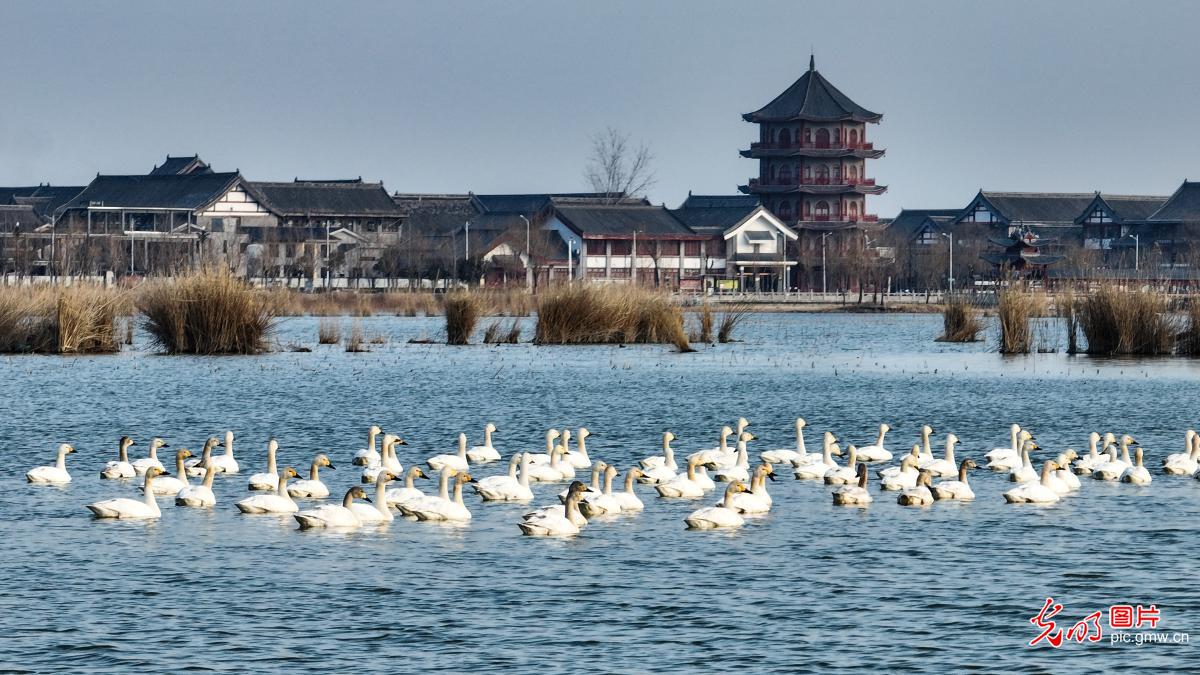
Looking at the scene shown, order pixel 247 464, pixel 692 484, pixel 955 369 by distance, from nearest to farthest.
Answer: pixel 692 484, pixel 247 464, pixel 955 369

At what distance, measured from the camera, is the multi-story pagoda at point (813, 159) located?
11025 cm

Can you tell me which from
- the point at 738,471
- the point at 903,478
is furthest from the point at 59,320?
the point at 903,478

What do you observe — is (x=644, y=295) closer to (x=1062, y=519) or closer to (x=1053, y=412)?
(x=1053, y=412)

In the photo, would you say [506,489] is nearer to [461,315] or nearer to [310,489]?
[310,489]

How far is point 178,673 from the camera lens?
13.0 meters

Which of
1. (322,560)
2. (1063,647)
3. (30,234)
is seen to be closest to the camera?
(1063,647)

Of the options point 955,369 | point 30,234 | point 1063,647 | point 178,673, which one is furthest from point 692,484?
point 30,234

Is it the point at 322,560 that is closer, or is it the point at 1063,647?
the point at 1063,647

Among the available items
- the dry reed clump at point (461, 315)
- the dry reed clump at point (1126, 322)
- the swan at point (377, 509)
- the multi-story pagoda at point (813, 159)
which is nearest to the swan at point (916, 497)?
the swan at point (377, 509)

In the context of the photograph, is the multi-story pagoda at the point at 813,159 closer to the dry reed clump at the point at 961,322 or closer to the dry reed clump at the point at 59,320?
the dry reed clump at the point at 961,322

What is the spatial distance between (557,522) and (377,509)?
2.00 meters

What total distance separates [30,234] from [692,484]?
282 feet

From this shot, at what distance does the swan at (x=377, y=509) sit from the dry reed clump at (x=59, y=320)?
24.9 metres

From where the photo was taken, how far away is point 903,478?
2152cm
